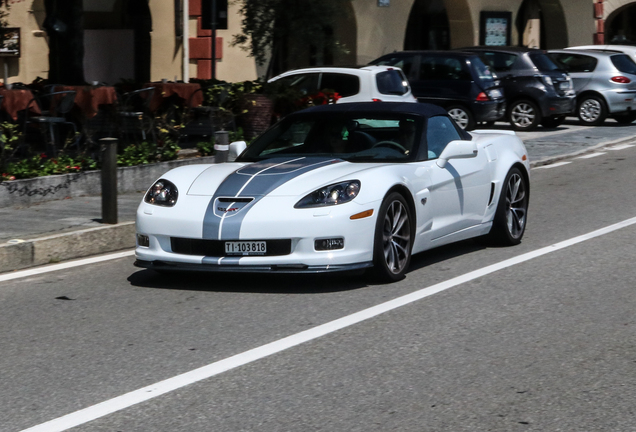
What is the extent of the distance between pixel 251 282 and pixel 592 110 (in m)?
17.6

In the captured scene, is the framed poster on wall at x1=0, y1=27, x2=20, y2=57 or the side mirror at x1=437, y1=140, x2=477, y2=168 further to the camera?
the framed poster on wall at x1=0, y1=27, x2=20, y2=57

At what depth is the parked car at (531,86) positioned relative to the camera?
71.1 ft

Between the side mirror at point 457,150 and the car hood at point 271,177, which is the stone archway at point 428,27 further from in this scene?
the car hood at point 271,177

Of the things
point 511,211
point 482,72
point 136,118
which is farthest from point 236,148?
point 482,72

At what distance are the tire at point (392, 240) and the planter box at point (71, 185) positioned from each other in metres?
4.77

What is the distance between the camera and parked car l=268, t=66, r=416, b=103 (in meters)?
17.3

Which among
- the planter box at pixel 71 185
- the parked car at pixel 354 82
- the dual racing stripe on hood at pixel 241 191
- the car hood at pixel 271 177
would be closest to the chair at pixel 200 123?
the planter box at pixel 71 185

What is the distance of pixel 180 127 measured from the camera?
13.5 meters

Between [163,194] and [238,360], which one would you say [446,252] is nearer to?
[163,194]

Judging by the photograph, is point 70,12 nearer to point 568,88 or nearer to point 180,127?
point 180,127

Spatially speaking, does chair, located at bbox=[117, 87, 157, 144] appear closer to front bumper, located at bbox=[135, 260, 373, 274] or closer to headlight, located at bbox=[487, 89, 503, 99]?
front bumper, located at bbox=[135, 260, 373, 274]

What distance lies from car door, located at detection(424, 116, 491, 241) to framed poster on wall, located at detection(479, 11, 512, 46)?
2436cm

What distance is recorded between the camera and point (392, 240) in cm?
739

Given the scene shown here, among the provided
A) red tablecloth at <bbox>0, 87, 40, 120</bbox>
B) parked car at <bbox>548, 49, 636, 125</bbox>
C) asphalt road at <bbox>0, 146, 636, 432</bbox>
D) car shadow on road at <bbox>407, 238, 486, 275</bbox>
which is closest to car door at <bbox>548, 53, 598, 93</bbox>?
parked car at <bbox>548, 49, 636, 125</bbox>
